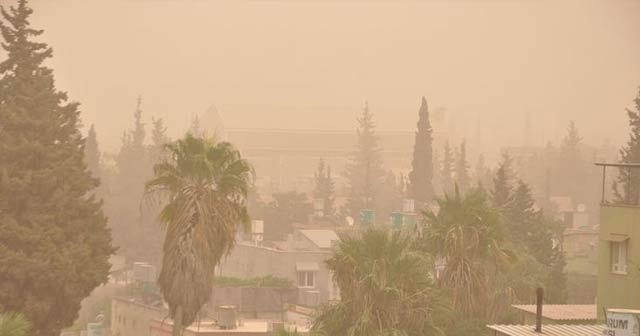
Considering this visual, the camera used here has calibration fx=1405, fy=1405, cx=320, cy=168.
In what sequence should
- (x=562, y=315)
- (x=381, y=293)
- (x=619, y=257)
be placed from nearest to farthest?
1. (x=381, y=293)
2. (x=619, y=257)
3. (x=562, y=315)

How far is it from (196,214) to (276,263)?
6617 centimetres

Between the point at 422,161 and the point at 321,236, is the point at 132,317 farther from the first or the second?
the point at 422,161

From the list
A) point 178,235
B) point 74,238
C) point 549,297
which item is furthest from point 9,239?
point 549,297

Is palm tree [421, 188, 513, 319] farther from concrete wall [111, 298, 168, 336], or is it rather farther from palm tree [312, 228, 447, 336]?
concrete wall [111, 298, 168, 336]

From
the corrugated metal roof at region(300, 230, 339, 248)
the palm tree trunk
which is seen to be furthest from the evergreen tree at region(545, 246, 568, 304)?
the palm tree trunk

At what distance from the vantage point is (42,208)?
52.2 m

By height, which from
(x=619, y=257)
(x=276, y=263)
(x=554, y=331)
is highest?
(x=619, y=257)

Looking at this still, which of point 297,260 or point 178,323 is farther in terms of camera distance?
point 297,260

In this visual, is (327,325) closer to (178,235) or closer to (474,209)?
(178,235)

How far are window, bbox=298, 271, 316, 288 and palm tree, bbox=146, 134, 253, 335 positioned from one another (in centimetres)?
5571

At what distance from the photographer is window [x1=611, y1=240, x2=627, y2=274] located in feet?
157

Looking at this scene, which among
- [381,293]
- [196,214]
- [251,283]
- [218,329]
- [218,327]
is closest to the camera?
[381,293]

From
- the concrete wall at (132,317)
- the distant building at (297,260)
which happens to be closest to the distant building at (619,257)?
the concrete wall at (132,317)

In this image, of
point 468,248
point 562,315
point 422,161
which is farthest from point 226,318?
point 422,161
